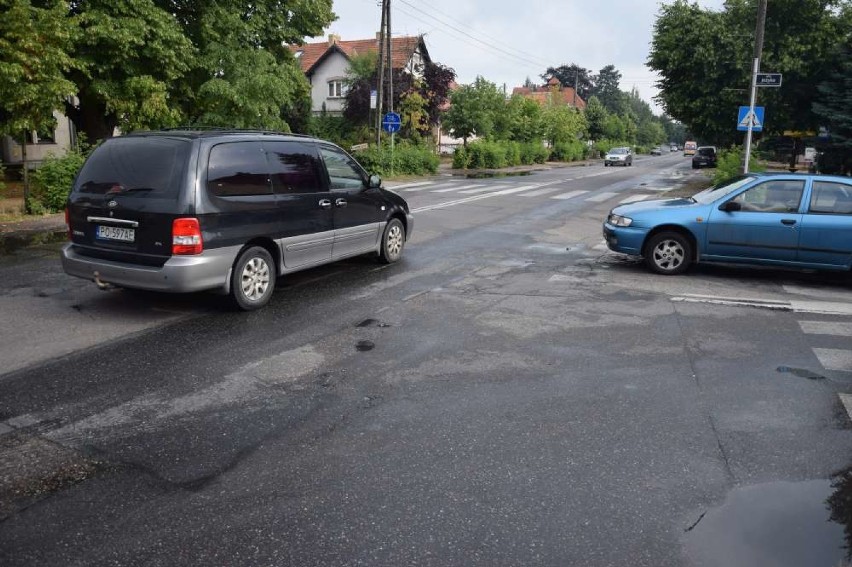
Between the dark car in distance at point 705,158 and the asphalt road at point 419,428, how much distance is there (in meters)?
48.3

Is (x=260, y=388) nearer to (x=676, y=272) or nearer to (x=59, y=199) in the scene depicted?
(x=676, y=272)

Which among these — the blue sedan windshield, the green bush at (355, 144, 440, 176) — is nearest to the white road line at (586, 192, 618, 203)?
the green bush at (355, 144, 440, 176)

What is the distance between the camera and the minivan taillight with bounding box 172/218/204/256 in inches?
264

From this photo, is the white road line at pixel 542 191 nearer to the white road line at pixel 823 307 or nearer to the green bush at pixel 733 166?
the green bush at pixel 733 166

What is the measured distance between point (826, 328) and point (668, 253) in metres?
2.98

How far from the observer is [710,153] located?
2153 inches

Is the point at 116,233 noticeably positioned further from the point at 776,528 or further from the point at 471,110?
the point at 471,110

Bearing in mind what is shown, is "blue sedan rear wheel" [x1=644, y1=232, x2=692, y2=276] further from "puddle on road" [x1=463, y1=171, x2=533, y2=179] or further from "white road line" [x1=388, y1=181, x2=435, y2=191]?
"puddle on road" [x1=463, y1=171, x2=533, y2=179]

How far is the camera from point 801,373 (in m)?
5.89

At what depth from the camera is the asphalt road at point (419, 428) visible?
3361 mm

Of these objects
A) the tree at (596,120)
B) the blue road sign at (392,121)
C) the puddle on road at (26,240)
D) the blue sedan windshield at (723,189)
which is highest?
the tree at (596,120)

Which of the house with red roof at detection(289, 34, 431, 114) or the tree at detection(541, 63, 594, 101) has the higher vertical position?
the tree at detection(541, 63, 594, 101)

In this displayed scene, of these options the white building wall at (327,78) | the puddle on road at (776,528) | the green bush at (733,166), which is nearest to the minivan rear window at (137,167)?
the puddle on road at (776,528)

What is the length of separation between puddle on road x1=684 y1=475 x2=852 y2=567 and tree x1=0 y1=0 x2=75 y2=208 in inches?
552
